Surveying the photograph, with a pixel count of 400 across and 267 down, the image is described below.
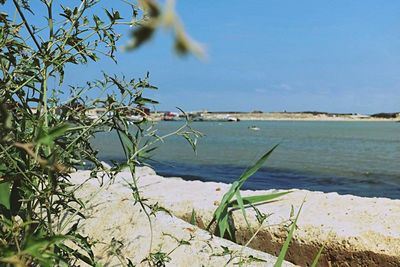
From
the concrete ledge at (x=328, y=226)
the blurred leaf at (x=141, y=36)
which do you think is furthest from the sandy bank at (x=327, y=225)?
the blurred leaf at (x=141, y=36)

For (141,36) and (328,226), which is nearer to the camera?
(141,36)

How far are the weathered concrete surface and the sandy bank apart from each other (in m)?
0.13

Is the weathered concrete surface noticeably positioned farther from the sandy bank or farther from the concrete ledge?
the concrete ledge

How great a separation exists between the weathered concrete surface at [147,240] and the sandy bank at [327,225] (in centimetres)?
13

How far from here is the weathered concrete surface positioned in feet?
7.39

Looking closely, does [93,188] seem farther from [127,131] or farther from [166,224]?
[127,131]

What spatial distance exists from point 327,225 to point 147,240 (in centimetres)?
168

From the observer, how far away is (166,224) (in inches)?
102

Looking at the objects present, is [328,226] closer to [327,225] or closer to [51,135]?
[327,225]

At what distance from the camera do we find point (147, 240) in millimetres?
2525

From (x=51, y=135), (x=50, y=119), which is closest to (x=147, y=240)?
(x=50, y=119)

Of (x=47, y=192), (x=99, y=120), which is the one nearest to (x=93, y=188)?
(x=99, y=120)

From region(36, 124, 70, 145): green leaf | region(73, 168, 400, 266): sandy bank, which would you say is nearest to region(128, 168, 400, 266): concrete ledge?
region(73, 168, 400, 266): sandy bank

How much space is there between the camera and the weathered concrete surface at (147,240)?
2.25 metres
